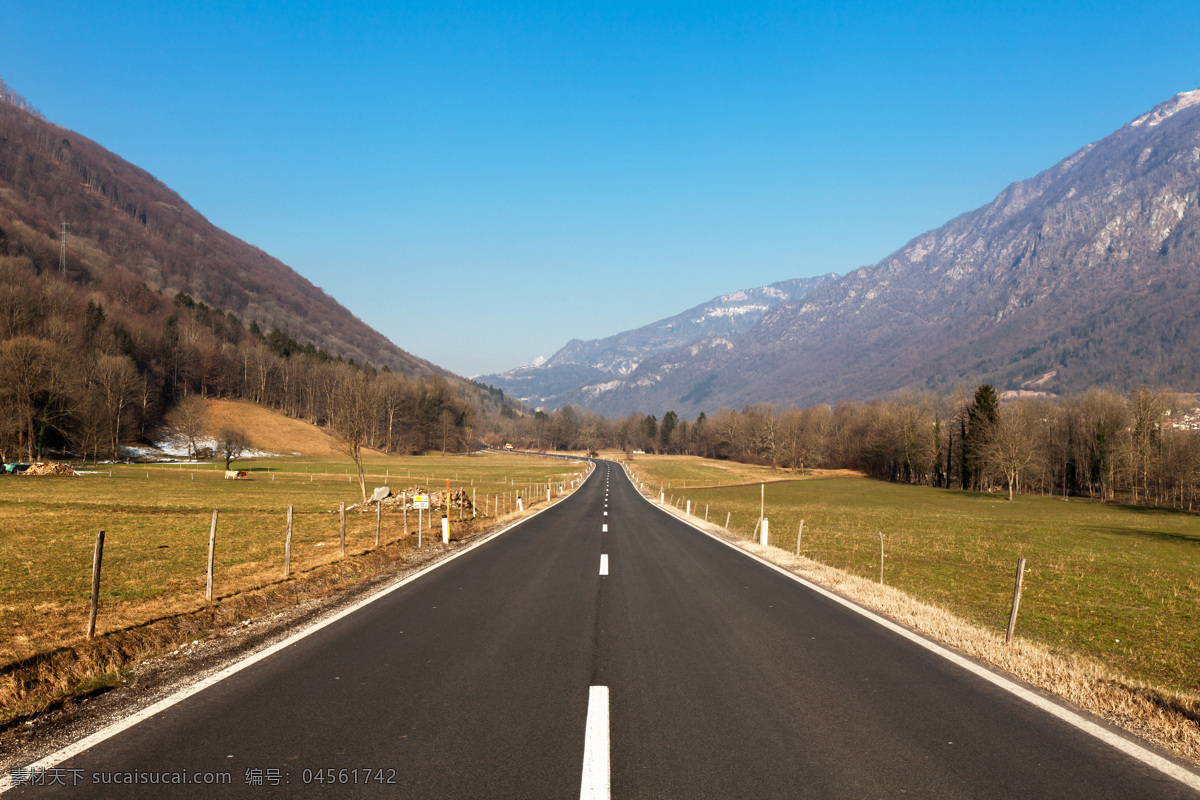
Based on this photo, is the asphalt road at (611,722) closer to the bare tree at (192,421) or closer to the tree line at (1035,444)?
the tree line at (1035,444)

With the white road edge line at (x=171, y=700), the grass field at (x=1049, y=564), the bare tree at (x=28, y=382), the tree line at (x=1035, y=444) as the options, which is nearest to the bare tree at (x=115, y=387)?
the bare tree at (x=28, y=382)

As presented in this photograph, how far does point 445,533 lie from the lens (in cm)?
1994

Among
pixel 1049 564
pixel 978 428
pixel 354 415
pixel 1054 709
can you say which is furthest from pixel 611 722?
pixel 978 428

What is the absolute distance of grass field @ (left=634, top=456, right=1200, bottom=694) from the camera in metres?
12.7

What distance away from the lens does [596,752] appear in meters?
4.82

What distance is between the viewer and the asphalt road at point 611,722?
4.38m

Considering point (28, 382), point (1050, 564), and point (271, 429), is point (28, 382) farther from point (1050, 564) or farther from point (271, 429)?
point (1050, 564)

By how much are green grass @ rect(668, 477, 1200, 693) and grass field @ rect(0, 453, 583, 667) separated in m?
15.5

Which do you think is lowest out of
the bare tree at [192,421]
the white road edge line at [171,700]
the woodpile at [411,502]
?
the woodpile at [411,502]

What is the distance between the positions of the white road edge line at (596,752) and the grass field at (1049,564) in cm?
885

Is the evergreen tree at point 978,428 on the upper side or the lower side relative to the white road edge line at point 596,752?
upper

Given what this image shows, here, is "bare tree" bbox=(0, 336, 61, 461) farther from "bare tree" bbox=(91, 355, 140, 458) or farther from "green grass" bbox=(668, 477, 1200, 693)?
"green grass" bbox=(668, 477, 1200, 693)

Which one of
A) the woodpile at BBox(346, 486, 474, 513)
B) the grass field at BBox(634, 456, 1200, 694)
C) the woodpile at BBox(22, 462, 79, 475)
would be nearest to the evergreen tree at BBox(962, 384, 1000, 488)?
the grass field at BBox(634, 456, 1200, 694)

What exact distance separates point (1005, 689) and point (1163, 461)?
3255 inches
